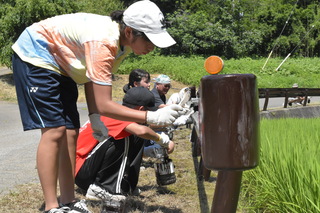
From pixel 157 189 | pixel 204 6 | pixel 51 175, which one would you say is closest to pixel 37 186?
pixel 157 189

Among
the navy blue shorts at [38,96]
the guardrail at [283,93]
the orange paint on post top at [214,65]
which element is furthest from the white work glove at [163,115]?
the guardrail at [283,93]

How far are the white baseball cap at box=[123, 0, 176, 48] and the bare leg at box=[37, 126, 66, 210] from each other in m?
0.78

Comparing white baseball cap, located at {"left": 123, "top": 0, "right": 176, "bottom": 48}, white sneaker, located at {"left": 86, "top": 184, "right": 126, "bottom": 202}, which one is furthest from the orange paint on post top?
white sneaker, located at {"left": 86, "top": 184, "right": 126, "bottom": 202}

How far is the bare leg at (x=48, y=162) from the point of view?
305cm

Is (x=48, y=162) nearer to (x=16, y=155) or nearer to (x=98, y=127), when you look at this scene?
(x=98, y=127)

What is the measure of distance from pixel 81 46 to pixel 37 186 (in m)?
1.85

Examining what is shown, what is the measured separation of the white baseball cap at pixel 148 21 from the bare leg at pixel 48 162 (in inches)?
30.7

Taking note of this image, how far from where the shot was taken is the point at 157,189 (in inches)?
177

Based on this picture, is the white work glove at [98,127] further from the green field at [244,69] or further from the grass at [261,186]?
the green field at [244,69]

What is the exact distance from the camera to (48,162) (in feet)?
10.0

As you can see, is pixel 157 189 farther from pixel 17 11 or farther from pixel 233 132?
pixel 17 11

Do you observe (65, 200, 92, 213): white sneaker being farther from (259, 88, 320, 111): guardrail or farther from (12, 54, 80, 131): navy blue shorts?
(259, 88, 320, 111): guardrail

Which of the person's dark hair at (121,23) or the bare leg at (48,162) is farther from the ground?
the person's dark hair at (121,23)

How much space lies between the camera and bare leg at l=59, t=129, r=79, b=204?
3396mm
